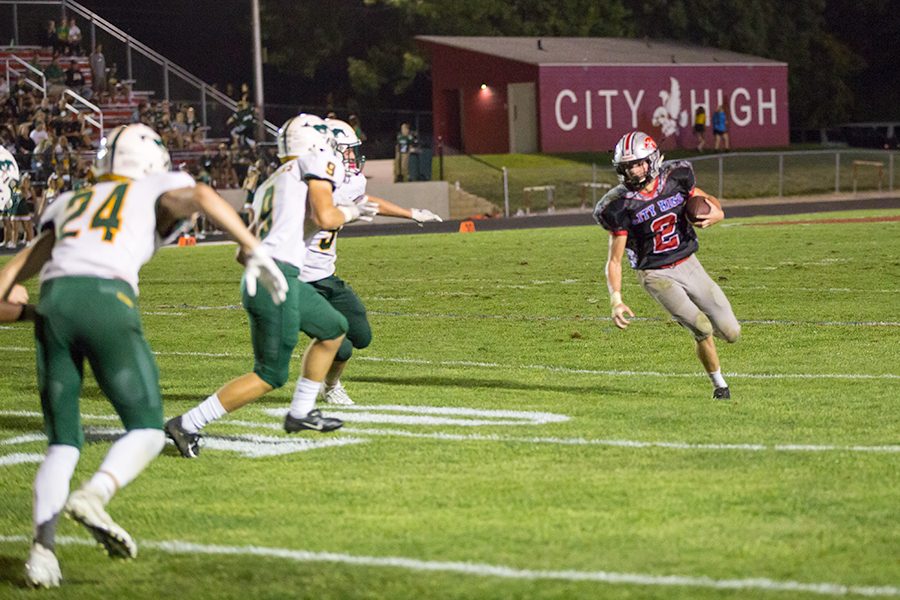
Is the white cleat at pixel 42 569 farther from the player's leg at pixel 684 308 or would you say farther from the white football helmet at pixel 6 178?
the white football helmet at pixel 6 178

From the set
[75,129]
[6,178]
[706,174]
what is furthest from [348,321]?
[706,174]

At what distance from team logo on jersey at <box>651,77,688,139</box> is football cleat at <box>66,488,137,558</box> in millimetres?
45807

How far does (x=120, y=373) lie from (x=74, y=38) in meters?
31.7

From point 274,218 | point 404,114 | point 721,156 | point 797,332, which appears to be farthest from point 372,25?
point 274,218

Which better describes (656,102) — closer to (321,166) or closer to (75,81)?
(75,81)

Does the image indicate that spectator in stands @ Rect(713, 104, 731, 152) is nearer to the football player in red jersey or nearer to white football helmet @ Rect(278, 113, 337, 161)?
the football player in red jersey

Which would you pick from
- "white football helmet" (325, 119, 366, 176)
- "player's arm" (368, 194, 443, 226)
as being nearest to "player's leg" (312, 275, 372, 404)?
"player's arm" (368, 194, 443, 226)

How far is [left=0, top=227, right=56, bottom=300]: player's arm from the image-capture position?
20.4 feet

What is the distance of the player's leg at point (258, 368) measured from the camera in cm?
811

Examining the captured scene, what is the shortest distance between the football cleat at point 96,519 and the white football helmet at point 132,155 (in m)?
1.29

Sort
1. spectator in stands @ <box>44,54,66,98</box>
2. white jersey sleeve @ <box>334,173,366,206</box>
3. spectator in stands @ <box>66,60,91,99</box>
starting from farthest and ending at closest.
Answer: spectator in stands @ <box>66,60,91,99</box> → spectator in stands @ <box>44,54,66,98</box> → white jersey sleeve @ <box>334,173,366,206</box>

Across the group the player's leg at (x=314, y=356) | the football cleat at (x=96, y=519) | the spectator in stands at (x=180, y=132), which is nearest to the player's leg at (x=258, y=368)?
the player's leg at (x=314, y=356)

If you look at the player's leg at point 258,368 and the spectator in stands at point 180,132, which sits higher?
the spectator in stands at point 180,132

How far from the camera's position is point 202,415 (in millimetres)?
8180
